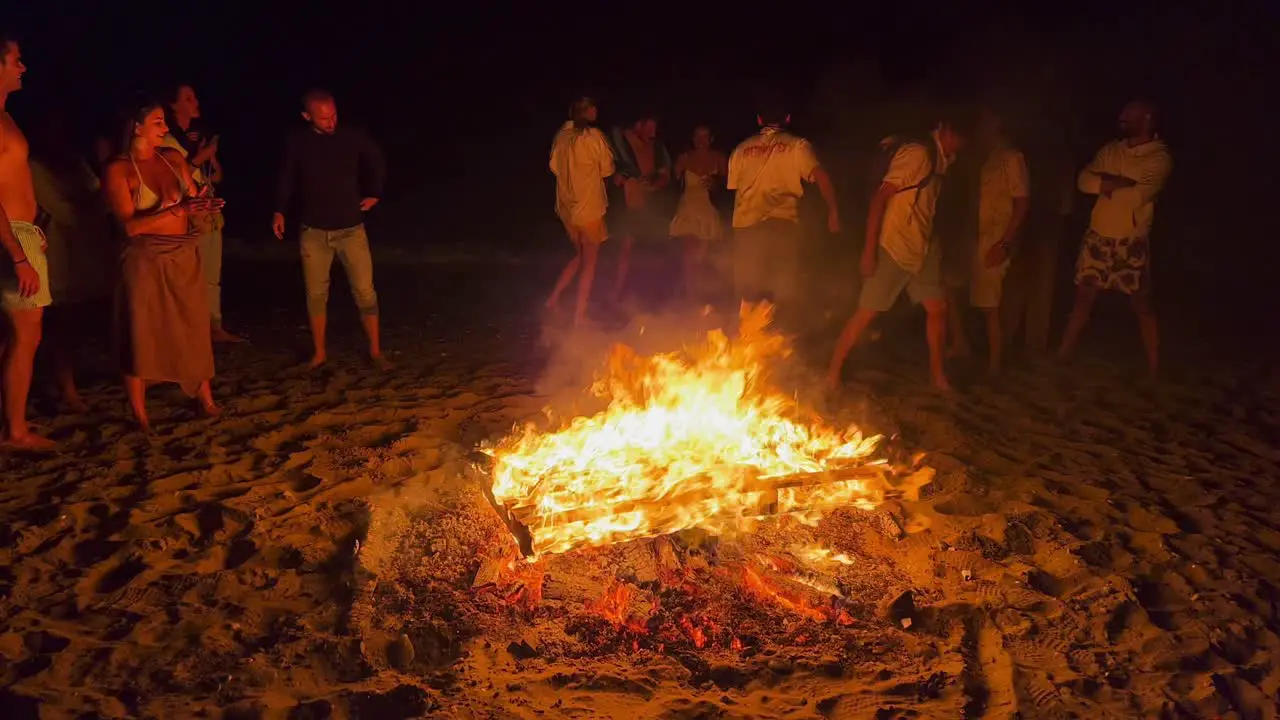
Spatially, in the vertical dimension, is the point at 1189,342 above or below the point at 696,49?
below

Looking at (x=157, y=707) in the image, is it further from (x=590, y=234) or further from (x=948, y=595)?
(x=590, y=234)

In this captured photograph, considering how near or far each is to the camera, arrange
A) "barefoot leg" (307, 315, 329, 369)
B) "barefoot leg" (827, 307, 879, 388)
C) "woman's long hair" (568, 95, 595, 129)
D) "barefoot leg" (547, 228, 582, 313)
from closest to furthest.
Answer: "barefoot leg" (827, 307, 879, 388)
"barefoot leg" (307, 315, 329, 369)
"woman's long hair" (568, 95, 595, 129)
"barefoot leg" (547, 228, 582, 313)

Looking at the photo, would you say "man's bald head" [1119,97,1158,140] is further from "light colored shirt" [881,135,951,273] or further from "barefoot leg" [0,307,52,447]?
"barefoot leg" [0,307,52,447]

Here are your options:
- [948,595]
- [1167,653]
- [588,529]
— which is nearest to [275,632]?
[588,529]

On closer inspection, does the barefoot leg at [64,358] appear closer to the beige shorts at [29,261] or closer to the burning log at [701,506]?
the beige shorts at [29,261]

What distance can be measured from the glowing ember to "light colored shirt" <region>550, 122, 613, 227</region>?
3156 mm

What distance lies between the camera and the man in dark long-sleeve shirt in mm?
6496

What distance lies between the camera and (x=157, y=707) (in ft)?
10.0

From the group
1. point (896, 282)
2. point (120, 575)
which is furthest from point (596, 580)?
point (896, 282)

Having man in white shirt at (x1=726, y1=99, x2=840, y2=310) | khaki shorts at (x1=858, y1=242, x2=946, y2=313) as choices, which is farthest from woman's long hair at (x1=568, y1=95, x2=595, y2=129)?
khaki shorts at (x1=858, y1=242, x2=946, y2=313)

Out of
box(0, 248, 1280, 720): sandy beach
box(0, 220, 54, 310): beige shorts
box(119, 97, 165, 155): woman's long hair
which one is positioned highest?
box(119, 97, 165, 155): woman's long hair

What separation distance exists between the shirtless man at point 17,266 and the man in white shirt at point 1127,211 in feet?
23.9

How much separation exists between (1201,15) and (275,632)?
17.6m

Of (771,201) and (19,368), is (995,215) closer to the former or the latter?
(771,201)
